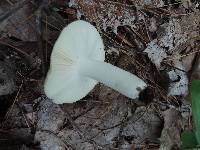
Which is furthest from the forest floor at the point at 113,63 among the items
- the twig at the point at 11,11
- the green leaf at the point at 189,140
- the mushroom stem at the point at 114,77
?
the green leaf at the point at 189,140

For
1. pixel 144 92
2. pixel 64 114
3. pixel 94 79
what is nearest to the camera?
pixel 144 92

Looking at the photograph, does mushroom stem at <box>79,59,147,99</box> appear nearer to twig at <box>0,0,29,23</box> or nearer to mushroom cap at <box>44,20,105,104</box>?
mushroom cap at <box>44,20,105,104</box>

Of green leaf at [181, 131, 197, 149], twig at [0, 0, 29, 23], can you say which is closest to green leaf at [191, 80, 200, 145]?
green leaf at [181, 131, 197, 149]

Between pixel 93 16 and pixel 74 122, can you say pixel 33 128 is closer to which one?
pixel 74 122

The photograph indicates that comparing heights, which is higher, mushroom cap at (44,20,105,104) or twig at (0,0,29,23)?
twig at (0,0,29,23)

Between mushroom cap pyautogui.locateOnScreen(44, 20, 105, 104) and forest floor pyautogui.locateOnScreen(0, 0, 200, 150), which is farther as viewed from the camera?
forest floor pyautogui.locateOnScreen(0, 0, 200, 150)

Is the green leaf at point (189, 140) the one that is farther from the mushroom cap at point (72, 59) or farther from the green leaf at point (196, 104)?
the mushroom cap at point (72, 59)

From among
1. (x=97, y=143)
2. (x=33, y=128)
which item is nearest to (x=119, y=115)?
(x=97, y=143)

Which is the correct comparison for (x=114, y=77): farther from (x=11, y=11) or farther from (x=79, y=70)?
(x=11, y=11)
